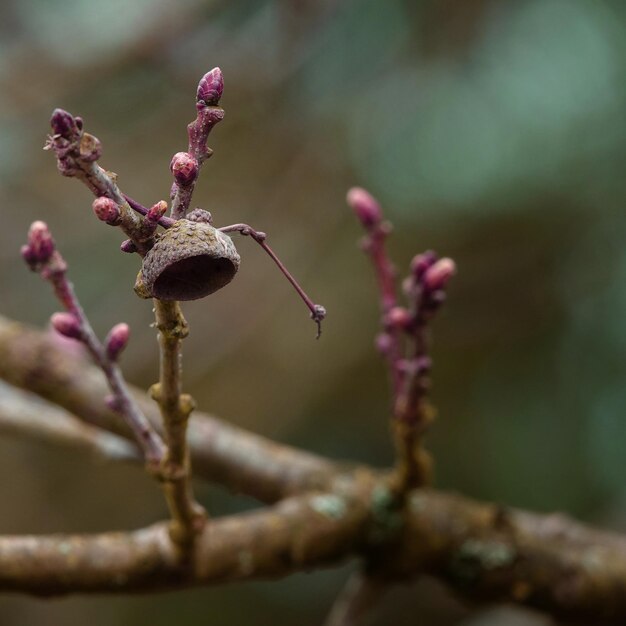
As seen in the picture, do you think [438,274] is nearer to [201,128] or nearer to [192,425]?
[201,128]

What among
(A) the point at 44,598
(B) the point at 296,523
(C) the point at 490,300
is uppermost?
(C) the point at 490,300

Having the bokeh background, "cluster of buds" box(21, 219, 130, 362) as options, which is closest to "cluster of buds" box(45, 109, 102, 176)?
"cluster of buds" box(21, 219, 130, 362)

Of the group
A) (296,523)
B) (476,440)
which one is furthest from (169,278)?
(476,440)

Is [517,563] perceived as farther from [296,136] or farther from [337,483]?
[296,136]

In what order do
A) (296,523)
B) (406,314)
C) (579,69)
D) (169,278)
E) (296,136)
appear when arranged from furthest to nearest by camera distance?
(579,69), (296,136), (296,523), (406,314), (169,278)

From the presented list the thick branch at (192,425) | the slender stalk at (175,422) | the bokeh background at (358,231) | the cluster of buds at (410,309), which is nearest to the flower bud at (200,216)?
the slender stalk at (175,422)

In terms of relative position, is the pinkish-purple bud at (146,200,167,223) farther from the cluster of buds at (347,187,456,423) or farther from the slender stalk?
the cluster of buds at (347,187,456,423)

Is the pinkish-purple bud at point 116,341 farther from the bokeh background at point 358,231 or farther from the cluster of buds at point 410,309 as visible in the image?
the bokeh background at point 358,231
